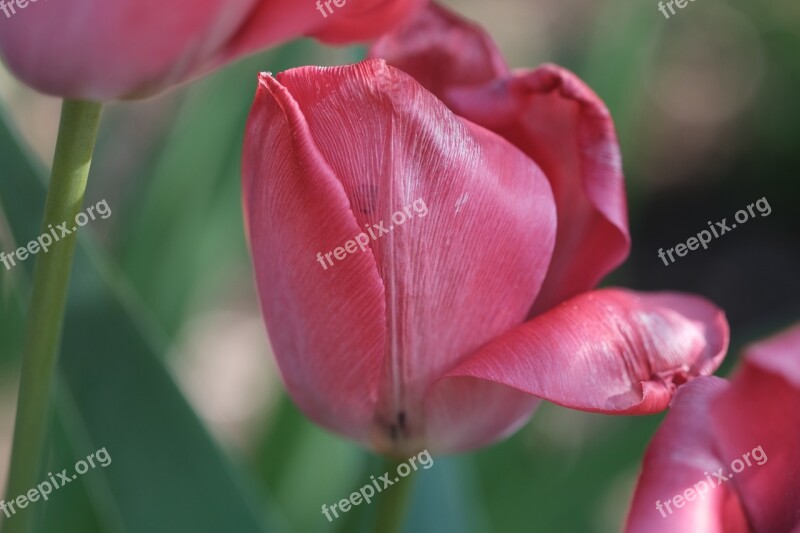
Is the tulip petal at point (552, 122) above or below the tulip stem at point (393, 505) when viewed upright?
above

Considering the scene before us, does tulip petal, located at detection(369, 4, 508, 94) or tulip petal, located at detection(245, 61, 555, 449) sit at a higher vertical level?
tulip petal, located at detection(369, 4, 508, 94)

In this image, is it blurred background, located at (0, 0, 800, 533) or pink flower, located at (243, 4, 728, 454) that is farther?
blurred background, located at (0, 0, 800, 533)

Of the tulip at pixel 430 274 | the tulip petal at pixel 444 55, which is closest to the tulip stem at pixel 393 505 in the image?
the tulip at pixel 430 274

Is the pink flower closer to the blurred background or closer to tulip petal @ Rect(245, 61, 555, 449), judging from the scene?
tulip petal @ Rect(245, 61, 555, 449)

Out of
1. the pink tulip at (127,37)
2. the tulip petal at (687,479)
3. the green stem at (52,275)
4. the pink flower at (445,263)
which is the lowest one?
the tulip petal at (687,479)

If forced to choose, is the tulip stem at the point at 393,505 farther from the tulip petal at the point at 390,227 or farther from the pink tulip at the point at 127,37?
the pink tulip at the point at 127,37

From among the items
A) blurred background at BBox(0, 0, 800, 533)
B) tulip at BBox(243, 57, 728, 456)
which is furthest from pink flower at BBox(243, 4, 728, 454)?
blurred background at BBox(0, 0, 800, 533)

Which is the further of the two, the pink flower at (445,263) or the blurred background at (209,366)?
the blurred background at (209,366)

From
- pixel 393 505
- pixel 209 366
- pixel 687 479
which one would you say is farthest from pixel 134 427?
pixel 209 366
